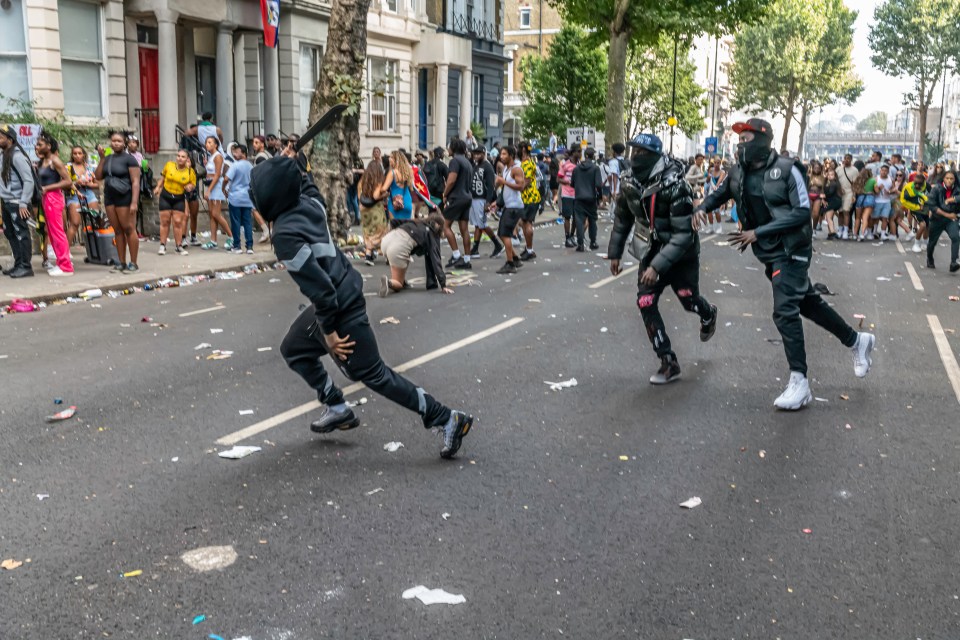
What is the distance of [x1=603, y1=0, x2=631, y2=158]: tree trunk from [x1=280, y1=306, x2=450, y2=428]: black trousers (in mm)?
29121

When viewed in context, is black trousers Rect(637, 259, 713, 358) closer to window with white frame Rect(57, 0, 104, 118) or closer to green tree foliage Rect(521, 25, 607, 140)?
window with white frame Rect(57, 0, 104, 118)

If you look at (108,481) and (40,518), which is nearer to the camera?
(40,518)

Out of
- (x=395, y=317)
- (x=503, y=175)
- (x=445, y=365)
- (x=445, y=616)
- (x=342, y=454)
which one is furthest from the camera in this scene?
(x=503, y=175)

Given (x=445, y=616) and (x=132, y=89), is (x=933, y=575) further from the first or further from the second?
(x=132, y=89)

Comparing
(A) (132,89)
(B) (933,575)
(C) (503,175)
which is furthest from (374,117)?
(B) (933,575)

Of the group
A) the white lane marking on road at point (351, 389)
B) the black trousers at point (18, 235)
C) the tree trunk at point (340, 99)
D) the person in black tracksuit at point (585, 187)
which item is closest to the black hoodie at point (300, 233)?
the white lane marking on road at point (351, 389)

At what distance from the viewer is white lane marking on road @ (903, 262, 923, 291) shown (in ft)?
45.3

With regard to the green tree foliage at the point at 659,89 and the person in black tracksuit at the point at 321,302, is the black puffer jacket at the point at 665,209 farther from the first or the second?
the green tree foliage at the point at 659,89

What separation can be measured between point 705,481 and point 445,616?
6.91 ft

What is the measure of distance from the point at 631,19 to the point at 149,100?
1787 centimetres

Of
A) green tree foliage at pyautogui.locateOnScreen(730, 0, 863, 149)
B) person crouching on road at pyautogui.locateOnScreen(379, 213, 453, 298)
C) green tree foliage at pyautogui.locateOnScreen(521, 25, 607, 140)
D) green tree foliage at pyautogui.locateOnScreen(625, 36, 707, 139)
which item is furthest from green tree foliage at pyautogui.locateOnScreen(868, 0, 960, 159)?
person crouching on road at pyautogui.locateOnScreen(379, 213, 453, 298)

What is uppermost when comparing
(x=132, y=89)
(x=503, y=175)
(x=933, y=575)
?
(x=132, y=89)

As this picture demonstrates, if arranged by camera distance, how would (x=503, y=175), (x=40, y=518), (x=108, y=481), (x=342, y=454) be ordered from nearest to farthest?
1. (x=40, y=518)
2. (x=108, y=481)
3. (x=342, y=454)
4. (x=503, y=175)

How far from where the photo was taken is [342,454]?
581cm
